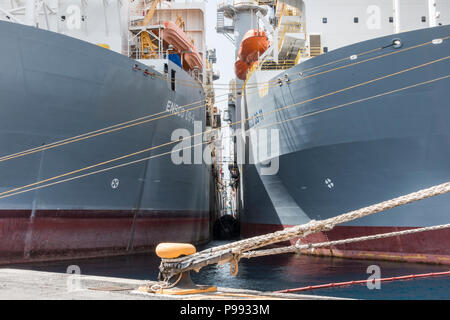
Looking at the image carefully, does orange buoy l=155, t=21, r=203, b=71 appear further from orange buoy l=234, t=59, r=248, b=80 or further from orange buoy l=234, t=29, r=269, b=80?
orange buoy l=234, t=59, r=248, b=80

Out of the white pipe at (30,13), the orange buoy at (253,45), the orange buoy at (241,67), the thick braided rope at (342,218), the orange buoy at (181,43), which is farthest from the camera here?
the orange buoy at (241,67)

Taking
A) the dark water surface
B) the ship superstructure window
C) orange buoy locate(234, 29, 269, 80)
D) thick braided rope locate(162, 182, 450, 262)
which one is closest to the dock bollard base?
thick braided rope locate(162, 182, 450, 262)

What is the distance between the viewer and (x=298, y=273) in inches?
432

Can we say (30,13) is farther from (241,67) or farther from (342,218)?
(241,67)

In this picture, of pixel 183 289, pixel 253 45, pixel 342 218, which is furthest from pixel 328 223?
pixel 253 45

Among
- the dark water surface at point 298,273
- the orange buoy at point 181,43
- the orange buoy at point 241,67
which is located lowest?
the dark water surface at point 298,273

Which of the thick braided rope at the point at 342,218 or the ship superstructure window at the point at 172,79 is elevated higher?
the ship superstructure window at the point at 172,79

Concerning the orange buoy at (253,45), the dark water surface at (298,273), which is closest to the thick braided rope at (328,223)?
the dark water surface at (298,273)

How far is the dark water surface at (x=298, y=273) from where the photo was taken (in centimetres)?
873

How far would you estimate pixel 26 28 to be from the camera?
36.8 feet

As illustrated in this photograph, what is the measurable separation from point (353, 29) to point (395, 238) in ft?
23.9

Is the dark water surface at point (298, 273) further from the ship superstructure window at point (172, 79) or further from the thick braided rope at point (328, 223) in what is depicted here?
the ship superstructure window at point (172, 79)

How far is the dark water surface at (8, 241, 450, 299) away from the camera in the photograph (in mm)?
8727

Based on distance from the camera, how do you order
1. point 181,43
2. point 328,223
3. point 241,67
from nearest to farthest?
point 328,223 → point 181,43 → point 241,67
